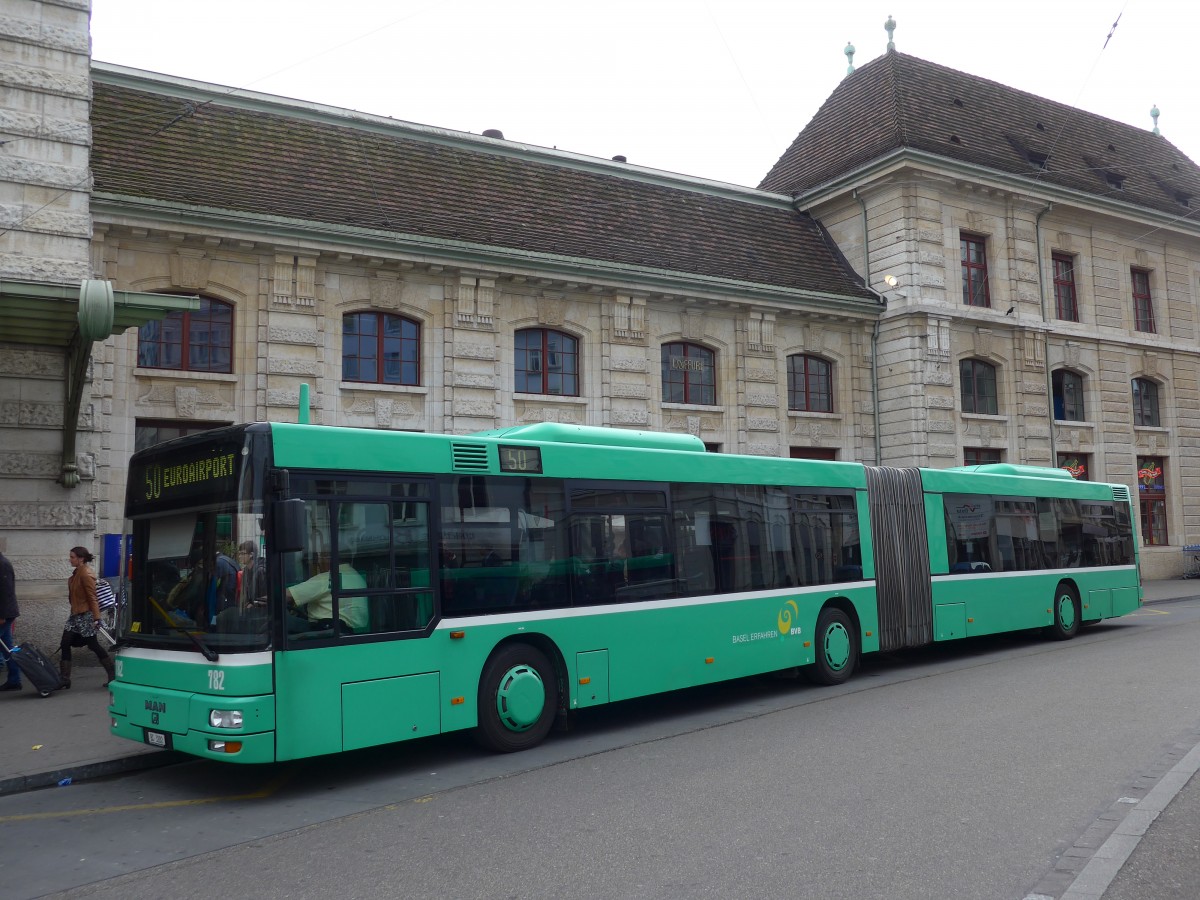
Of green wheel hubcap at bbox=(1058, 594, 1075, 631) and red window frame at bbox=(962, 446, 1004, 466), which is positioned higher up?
red window frame at bbox=(962, 446, 1004, 466)

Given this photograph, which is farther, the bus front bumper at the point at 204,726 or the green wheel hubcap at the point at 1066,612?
the green wheel hubcap at the point at 1066,612

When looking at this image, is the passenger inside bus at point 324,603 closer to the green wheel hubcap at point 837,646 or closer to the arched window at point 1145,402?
the green wheel hubcap at point 837,646

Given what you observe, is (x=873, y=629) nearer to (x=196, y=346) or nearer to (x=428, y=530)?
(x=428, y=530)

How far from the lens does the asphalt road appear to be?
5.47 meters

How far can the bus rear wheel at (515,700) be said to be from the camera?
8945 millimetres

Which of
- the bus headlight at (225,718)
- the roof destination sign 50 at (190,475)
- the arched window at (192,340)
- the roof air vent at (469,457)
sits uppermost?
the arched window at (192,340)

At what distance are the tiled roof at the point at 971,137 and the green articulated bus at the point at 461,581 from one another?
1577cm

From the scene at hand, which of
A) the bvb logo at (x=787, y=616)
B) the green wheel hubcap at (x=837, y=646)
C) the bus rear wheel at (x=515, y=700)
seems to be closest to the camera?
the bus rear wheel at (x=515, y=700)

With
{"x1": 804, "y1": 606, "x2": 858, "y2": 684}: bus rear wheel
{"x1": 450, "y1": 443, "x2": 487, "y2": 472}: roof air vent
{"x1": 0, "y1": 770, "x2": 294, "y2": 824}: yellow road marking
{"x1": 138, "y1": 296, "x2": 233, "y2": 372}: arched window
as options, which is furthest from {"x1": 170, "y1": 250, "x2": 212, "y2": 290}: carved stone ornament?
{"x1": 804, "y1": 606, "x2": 858, "y2": 684}: bus rear wheel

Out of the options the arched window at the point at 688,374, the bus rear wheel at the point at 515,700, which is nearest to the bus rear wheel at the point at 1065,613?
the arched window at the point at 688,374

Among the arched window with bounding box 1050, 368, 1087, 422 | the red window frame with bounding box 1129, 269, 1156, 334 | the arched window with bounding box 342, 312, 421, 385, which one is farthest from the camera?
the red window frame with bounding box 1129, 269, 1156, 334

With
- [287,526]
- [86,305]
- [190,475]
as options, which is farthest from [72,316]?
[287,526]

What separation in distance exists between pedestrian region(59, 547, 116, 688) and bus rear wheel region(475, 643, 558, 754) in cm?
561

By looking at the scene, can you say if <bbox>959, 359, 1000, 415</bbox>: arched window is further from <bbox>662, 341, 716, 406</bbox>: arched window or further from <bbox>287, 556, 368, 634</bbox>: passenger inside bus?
<bbox>287, 556, 368, 634</bbox>: passenger inside bus
